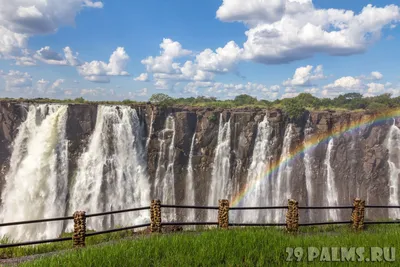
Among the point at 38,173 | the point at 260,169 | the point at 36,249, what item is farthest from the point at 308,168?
the point at 36,249

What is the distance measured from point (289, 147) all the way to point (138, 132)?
19.4 metres

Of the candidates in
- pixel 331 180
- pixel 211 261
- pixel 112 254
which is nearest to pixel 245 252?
pixel 211 261

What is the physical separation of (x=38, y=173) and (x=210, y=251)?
111ft

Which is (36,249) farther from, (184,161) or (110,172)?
(184,161)

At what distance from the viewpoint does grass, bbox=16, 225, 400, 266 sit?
23.2 ft

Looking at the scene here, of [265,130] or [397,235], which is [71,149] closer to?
[265,130]

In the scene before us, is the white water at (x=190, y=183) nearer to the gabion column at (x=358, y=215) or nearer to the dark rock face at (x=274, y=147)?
the dark rock face at (x=274, y=147)

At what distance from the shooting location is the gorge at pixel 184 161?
119ft

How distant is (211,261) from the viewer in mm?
7289

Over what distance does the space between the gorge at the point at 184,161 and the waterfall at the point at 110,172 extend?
0.12 metres

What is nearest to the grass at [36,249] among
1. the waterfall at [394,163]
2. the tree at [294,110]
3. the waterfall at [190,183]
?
the waterfall at [190,183]

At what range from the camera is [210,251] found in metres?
7.58

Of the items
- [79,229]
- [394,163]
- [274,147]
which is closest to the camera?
[79,229]

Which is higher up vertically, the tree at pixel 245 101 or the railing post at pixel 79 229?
the tree at pixel 245 101
